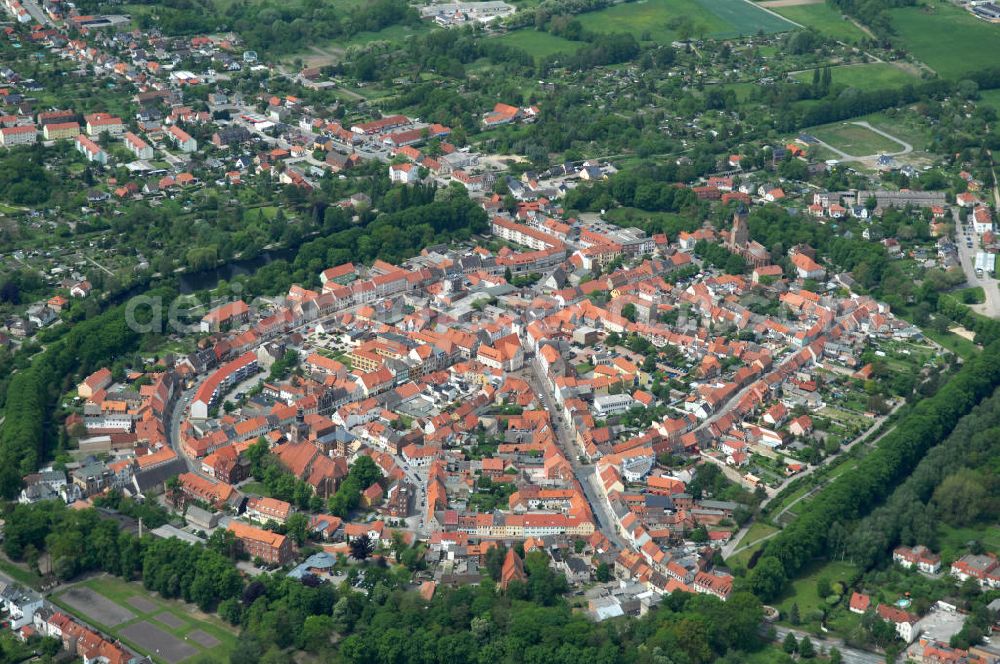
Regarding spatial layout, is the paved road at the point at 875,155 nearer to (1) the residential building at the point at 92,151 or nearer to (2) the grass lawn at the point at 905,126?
(2) the grass lawn at the point at 905,126

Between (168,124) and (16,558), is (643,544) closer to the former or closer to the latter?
(16,558)

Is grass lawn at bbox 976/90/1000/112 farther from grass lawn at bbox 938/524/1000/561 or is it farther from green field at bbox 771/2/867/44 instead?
grass lawn at bbox 938/524/1000/561

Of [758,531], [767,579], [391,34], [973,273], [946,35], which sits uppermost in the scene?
[767,579]

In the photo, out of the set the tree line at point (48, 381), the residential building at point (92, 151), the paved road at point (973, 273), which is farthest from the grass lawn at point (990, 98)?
the tree line at point (48, 381)

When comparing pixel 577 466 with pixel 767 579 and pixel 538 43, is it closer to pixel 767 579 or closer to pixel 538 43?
pixel 767 579

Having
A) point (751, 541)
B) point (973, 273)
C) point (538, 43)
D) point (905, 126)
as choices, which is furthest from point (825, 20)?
point (751, 541)

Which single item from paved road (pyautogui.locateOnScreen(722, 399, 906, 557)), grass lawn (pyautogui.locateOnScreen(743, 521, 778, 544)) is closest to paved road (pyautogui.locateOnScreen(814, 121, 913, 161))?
paved road (pyautogui.locateOnScreen(722, 399, 906, 557))
